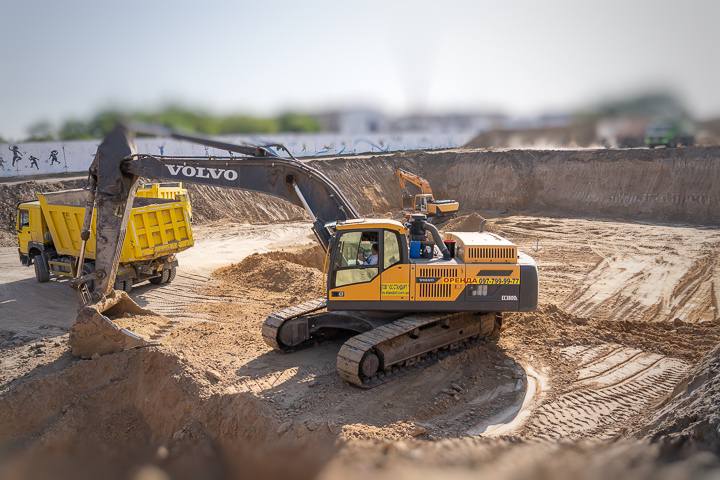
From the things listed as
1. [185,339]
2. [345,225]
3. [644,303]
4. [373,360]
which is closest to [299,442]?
[373,360]

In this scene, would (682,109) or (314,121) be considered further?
(314,121)

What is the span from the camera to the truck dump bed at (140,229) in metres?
11.6

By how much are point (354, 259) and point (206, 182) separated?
3.01 metres

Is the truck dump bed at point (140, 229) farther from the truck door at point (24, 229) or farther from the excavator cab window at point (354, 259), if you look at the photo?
the excavator cab window at point (354, 259)

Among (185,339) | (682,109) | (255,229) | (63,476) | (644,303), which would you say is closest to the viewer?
(682,109)

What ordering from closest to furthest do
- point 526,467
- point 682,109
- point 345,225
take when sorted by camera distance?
point 526,467 < point 682,109 < point 345,225

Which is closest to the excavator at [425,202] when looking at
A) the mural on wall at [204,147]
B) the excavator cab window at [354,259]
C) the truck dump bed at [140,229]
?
the truck dump bed at [140,229]

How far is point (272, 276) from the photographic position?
43.7 ft

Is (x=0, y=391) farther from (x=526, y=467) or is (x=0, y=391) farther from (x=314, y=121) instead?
(x=526, y=467)

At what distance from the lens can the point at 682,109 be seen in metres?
3.17

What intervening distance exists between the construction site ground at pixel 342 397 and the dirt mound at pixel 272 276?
0.07 meters

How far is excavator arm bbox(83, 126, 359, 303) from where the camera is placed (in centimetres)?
854

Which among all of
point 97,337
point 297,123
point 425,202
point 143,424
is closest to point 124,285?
point 97,337

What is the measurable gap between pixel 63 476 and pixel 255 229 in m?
18.3
